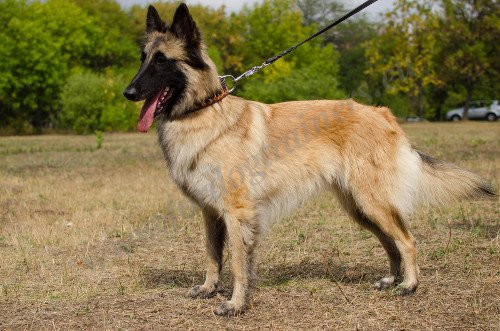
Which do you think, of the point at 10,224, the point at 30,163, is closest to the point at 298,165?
the point at 10,224

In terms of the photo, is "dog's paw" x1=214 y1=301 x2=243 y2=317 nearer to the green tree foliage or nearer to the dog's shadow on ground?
the dog's shadow on ground

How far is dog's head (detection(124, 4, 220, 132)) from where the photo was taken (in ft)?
14.8

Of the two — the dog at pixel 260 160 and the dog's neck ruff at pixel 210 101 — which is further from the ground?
the dog's neck ruff at pixel 210 101

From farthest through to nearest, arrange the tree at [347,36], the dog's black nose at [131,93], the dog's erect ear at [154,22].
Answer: the tree at [347,36] → the dog's erect ear at [154,22] → the dog's black nose at [131,93]

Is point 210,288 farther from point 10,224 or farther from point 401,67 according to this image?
point 401,67

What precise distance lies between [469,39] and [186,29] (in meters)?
41.7

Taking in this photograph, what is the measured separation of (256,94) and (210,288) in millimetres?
26587

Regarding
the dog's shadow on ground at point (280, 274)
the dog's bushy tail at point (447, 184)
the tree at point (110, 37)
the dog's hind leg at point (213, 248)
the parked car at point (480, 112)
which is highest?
the tree at point (110, 37)

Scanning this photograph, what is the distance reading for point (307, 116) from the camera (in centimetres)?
509

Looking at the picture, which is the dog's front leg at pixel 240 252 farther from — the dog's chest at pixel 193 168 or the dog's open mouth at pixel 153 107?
the dog's open mouth at pixel 153 107

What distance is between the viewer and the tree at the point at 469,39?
4134cm

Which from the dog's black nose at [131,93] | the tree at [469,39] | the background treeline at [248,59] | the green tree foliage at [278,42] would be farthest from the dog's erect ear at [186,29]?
the tree at [469,39]

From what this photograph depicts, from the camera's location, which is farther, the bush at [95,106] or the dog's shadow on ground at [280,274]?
the bush at [95,106]

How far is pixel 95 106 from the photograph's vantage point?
106ft
